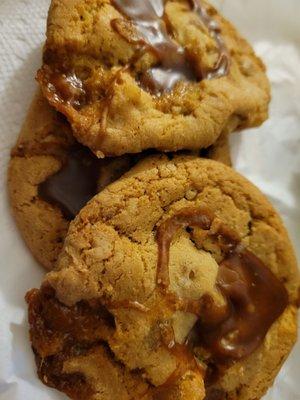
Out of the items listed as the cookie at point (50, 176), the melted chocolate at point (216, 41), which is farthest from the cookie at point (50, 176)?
the melted chocolate at point (216, 41)

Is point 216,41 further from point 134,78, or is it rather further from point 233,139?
point 233,139

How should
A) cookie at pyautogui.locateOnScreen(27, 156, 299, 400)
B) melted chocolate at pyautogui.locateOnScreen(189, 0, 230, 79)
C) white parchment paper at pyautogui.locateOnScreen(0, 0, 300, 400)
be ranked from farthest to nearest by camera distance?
1. melted chocolate at pyautogui.locateOnScreen(189, 0, 230, 79)
2. white parchment paper at pyautogui.locateOnScreen(0, 0, 300, 400)
3. cookie at pyautogui.locateOnScreen(27, 156, 299, 400)

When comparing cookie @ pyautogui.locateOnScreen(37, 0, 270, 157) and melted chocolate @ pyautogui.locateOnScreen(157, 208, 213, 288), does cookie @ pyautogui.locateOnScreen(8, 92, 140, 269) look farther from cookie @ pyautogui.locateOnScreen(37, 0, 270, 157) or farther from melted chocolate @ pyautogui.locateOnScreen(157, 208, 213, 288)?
melted chocolate @ pyautogui.locateOnScreen(157, 208, 213, 288)

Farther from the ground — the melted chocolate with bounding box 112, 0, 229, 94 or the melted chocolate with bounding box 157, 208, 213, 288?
the melted chocolate with bounding box 112, 0, 229, 94

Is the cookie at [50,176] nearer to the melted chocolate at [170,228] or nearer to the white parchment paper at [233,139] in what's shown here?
the white parchment paper at [233,139]

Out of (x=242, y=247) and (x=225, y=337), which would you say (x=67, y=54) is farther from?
(x=225, y=337)

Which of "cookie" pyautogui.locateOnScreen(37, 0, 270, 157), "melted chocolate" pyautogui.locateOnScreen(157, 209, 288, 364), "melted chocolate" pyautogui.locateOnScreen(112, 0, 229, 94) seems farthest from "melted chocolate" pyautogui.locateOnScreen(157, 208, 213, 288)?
"melted chocolate" pyautogui.locateOnScreen(112, 0, 229, 94)
